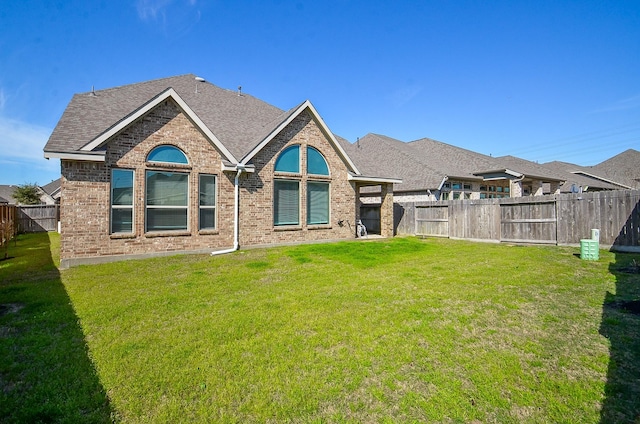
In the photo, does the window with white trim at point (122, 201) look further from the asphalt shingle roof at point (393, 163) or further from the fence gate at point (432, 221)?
the fence gate at point (432, 221)

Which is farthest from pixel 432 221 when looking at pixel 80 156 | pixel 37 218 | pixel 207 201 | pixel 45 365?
pixel 37 218

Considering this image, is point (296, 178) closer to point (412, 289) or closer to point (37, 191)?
point (412, 289)

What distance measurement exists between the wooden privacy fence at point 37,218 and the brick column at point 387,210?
24.3 metres

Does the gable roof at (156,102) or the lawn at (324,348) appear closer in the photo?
the lawn at (324,348)

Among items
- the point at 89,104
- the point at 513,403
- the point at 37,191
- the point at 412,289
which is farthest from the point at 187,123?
the point at 37,191

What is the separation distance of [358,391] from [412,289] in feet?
12.5

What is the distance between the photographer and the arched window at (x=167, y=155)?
10391mm

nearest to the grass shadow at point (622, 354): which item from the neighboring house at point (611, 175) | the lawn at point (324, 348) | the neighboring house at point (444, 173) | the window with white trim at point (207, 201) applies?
the lawn at point (324, 348)

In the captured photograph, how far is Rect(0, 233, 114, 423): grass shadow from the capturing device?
2820 millimetres

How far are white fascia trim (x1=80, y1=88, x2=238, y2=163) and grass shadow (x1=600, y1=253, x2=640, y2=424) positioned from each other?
1078 centimetres

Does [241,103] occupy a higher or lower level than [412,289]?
higher

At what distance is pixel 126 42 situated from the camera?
487 inches

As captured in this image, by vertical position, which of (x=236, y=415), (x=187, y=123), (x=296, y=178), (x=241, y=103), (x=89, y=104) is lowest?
(x=236, y=415)

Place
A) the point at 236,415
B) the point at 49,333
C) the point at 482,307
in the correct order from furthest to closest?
the point at 482,307, the point at 49,333, the point at 236,415
